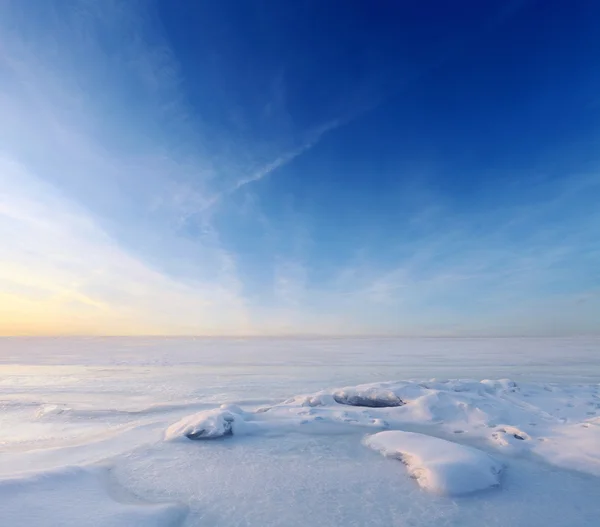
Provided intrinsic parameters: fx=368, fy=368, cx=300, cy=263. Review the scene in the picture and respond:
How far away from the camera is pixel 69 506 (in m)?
4.82

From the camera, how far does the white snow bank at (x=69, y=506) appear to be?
4.44 meters

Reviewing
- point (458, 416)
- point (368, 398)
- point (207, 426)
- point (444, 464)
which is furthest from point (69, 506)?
point (458, 416)

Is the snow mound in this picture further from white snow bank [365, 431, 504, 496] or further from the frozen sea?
white snow bank [365, 431, 504, 496]

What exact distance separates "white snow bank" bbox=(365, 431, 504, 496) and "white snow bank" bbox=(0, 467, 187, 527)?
3782 millimetres

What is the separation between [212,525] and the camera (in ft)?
15.1

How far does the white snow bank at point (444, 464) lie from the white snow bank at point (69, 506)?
3782 millimetres

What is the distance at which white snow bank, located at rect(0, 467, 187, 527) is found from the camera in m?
4.44

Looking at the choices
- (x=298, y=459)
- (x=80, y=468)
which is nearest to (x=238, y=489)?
(x=298, y=459)

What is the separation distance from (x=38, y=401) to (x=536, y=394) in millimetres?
17250

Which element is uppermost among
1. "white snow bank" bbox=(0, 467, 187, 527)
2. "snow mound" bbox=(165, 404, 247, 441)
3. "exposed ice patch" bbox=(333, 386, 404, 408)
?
"exposed ice patch" bbox=(333, 386, 404, 408)

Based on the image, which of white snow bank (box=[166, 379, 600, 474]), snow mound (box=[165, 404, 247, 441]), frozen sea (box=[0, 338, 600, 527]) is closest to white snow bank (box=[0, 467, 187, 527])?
frozen sea (box=[0, 338, 600, 527])

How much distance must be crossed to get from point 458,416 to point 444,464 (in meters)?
4.50

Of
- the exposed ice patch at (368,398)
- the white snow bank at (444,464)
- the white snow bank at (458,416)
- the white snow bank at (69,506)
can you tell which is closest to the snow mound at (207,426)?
the white snow bank at (458,416)

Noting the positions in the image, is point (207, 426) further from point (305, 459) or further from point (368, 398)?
point (368, 398)
